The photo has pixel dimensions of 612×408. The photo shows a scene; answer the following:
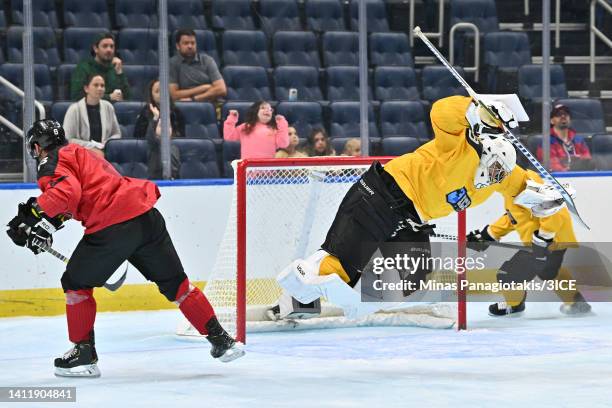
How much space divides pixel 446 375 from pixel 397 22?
9.77 feet

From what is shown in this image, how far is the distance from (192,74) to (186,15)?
320mm

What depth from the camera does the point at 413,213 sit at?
5.39 m

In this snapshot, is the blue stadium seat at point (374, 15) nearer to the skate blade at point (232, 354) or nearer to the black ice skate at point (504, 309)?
the black ice skate at point (504, 309)

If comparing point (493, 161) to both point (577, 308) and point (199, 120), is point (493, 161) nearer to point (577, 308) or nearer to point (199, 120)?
point (577, 308)

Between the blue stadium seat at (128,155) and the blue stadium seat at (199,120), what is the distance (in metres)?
0.27

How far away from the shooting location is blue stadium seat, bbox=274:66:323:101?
7266 millimetres

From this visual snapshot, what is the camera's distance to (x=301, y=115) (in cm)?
718

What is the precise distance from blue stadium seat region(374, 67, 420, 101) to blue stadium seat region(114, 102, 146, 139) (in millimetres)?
1356

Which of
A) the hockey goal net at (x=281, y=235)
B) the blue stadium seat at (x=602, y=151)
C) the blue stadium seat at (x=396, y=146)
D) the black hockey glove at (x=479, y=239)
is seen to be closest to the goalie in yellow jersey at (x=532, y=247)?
the black hockey glove at (x=479, y=239)

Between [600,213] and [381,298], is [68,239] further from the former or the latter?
[600,213]

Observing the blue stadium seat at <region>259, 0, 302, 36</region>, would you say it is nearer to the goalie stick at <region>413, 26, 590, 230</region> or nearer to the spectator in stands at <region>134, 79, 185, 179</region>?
the spectator in stands at <region>134, 79, 185, 179</region>

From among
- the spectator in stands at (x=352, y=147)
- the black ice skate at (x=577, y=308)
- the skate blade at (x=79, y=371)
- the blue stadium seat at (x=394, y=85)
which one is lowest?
the black ice skate at (x=577, y=308)

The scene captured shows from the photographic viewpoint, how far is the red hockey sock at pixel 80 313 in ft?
16.0

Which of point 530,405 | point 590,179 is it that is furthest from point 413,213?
point 590,179
